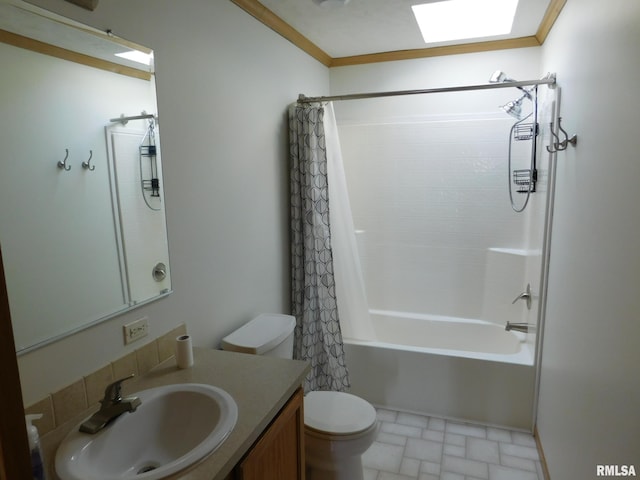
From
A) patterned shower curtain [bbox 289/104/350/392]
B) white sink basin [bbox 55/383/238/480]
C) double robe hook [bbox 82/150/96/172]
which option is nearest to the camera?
white sink basin [bbox 55/383/238/480]

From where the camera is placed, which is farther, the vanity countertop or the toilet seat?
the toilet seat

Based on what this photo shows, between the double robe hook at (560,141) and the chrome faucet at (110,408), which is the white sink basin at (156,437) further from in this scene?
the double robe hook at (560,141)

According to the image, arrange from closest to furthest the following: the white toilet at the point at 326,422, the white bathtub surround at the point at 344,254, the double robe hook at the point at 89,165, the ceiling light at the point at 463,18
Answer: the double robe hook at the point at 89,165, the white toilet at the point at 326,422, the ceiling light at the point at 463,18, the white bathtub surround at the point at 344,254

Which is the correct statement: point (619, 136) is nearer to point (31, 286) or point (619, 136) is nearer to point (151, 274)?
point (151, 274)

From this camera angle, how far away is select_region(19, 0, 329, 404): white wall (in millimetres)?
1354

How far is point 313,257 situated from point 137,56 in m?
1.55

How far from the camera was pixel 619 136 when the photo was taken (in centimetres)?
130

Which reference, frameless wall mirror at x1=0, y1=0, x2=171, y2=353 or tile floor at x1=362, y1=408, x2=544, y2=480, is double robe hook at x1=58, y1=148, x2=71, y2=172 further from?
tile floor at x1=362, y1=408, x2=544, y2=480

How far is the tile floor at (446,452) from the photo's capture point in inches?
85.4

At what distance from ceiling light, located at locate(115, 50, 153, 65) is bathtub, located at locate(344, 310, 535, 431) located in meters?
2.10

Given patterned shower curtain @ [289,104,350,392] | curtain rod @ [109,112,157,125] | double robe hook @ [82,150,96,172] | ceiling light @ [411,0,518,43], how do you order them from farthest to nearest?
patterned shower curtain @ [289,104,350,392]
ceiling light @ [411,0,518,43]
curtain rod @ [109,112,157,125]
double robe hook @ [82,150,96,172]

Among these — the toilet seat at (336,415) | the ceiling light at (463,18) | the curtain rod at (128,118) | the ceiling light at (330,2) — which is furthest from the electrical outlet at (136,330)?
the ceiling light at (463,18)

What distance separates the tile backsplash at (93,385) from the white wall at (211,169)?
0.03m

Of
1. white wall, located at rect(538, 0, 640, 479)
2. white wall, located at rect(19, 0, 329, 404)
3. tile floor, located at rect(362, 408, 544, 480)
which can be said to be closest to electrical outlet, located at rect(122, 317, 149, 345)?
white wall, located at rect(19, 0, 329, 404)
